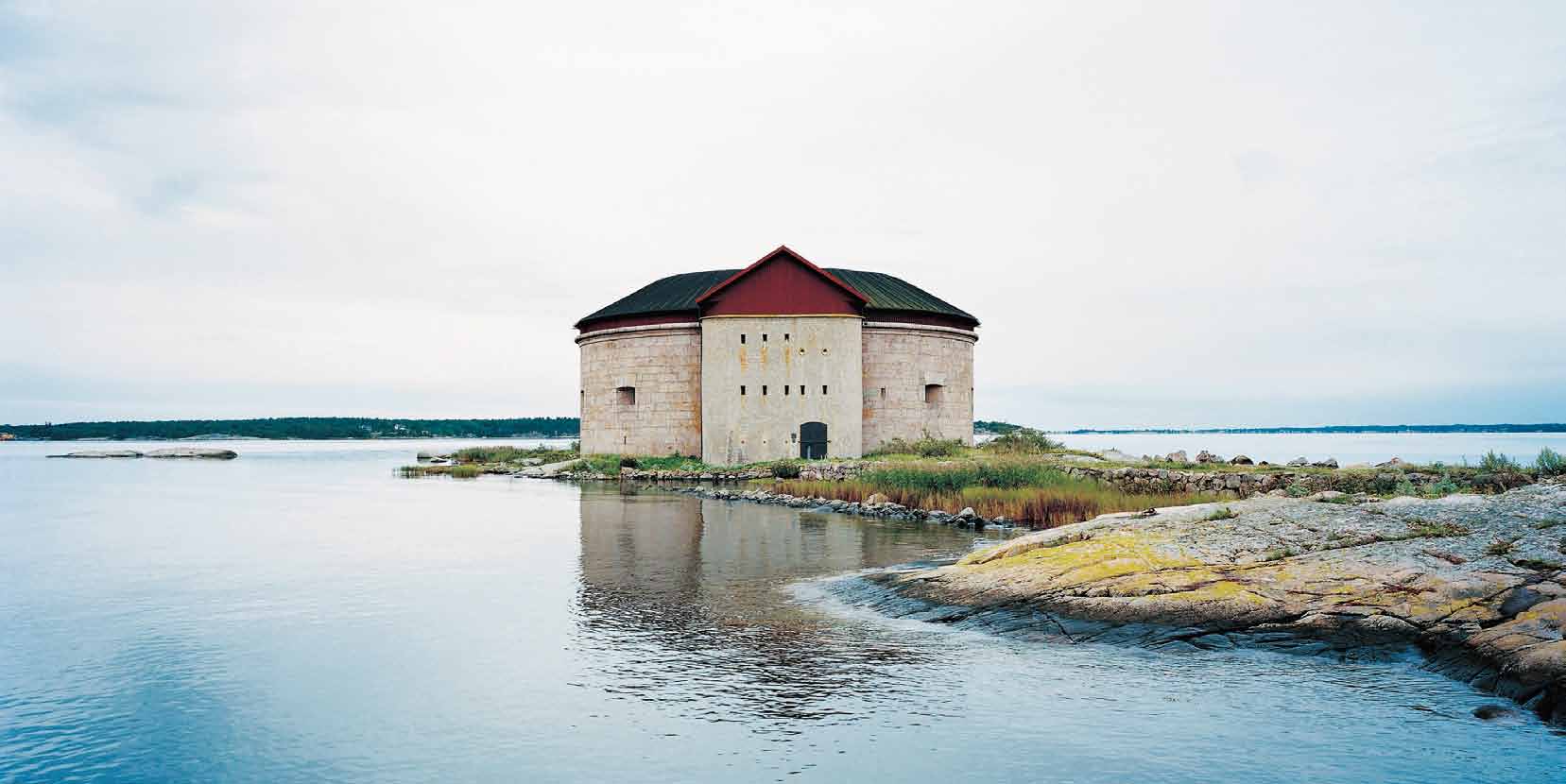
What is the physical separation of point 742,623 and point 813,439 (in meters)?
27.6

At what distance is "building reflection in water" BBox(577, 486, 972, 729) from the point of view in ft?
28.0

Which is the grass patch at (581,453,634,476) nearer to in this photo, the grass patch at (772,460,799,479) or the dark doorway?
the dark doorway

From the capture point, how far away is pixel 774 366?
38.8m

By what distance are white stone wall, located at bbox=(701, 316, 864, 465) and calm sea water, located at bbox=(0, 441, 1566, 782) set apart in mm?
22565

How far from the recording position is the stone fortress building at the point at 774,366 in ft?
127

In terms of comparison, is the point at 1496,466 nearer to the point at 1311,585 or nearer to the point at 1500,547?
the point at 1500,547

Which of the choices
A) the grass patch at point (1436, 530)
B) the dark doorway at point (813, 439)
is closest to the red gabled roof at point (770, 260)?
the dark doorway at point (813, 439)

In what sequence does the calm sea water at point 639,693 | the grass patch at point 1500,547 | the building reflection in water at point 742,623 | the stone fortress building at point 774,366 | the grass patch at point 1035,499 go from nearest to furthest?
the calm sea water at point 639,693 < the building reflection in water at point 742,623 < the grass patch at point 1500,547 < the grass patch at point 1035,499 < the stone fortress building at point 774,366

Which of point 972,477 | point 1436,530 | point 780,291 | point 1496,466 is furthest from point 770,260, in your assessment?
point 1436,530

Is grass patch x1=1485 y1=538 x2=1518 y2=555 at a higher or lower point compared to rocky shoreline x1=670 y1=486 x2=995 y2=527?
higher

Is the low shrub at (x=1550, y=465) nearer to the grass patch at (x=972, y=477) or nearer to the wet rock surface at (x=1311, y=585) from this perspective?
the wet rock surface at (x=1311, y=585)

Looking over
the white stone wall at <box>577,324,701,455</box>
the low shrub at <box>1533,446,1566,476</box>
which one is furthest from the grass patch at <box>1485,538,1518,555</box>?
the white stone wall at <box>577,324,701,455</box>

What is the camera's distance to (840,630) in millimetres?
10781

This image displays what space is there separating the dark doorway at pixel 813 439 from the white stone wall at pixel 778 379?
0.18m
